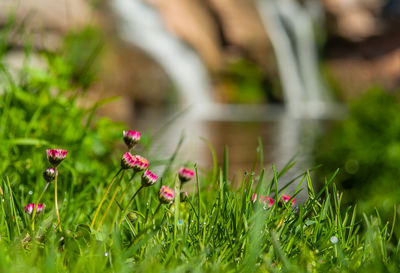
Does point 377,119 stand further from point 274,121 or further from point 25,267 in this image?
point 274,121

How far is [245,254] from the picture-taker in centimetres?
105

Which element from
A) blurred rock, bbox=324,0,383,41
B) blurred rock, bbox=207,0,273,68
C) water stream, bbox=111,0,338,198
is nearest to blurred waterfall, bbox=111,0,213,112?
water stream, bbox=111,0,338,198

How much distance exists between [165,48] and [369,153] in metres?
8.85

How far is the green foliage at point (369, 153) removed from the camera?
92.4 inches

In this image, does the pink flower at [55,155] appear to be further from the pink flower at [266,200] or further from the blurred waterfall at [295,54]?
the blurred waterfall at [295,54]

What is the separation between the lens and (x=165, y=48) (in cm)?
1100

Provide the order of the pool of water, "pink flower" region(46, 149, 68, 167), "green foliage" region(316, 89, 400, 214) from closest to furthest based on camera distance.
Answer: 1. "pink flower" region(46, 149, 68, 167)
2. "green foliage" region(316, 89, 400, 214)
3. the pool of water

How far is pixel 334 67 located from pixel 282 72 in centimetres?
258

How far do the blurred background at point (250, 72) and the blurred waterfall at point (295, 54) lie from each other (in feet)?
0.13

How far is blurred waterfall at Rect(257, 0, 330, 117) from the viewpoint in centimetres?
1354

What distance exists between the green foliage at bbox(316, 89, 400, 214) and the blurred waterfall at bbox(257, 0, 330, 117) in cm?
1021

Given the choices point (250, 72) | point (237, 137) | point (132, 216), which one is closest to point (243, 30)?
point (250, 72)

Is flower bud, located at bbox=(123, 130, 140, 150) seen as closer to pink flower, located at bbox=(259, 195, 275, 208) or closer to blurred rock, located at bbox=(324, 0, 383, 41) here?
pink flower, located at bbox=(259, 195, 275, 208)

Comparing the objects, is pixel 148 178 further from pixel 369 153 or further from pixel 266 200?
pixel 369 153
